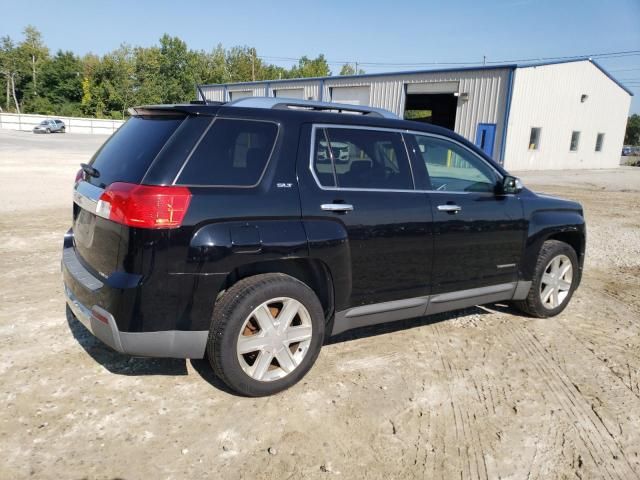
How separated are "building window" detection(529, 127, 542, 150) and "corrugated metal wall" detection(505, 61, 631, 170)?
233 mm

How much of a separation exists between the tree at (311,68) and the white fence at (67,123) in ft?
111

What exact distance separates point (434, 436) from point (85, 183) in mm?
2841

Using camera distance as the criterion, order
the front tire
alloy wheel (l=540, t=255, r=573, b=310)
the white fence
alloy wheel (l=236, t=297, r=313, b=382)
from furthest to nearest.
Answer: the white fence, alloy wheel (l=540, t=255, r=573, b=310), alloy wheel (l=236, t=297, r=313, b=382), the front tire

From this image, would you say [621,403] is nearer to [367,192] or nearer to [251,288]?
Result: [367,192]

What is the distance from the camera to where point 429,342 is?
4320 mm

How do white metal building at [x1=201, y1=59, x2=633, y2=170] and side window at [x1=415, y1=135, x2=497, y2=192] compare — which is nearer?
side window at [x1=415, y1=135, x2=497, y2=192]

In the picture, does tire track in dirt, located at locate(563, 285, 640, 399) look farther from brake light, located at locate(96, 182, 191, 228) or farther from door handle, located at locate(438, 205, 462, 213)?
brake light, located at locate(96, 182, 191, 228)

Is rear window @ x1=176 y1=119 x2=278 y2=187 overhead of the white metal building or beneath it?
beneath

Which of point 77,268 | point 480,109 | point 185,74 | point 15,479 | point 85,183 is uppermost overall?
point 185,74

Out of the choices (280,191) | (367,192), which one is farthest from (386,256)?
(280,191)

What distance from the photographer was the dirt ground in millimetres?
2691

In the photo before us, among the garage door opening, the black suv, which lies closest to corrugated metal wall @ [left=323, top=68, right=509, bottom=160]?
the garage door opening

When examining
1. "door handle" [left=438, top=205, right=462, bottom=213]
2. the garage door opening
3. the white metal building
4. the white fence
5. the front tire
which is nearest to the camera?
the front tire

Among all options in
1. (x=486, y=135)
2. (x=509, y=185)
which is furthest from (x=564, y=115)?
(x=509, y=185)
